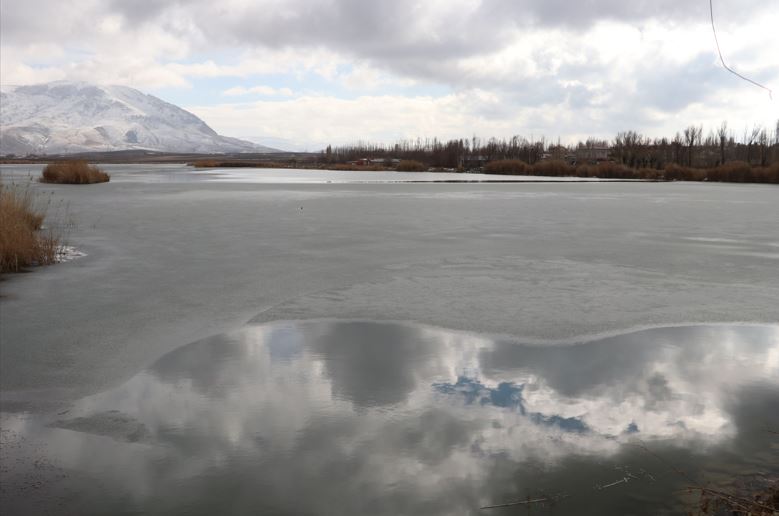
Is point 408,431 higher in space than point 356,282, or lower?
lower

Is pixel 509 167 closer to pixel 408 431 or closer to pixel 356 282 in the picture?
pixel 356 282

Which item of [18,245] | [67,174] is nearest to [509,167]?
[67,174]

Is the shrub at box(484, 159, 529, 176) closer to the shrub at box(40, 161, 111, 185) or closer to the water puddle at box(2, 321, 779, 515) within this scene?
the shrub at box(40, 161, 111, 185)

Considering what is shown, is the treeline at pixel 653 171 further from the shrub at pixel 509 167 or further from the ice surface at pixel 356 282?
the ice surface at pixel 356 282

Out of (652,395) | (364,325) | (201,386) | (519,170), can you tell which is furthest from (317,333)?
(519,170)

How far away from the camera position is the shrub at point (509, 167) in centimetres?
5525

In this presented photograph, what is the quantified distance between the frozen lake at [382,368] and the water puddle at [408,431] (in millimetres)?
16

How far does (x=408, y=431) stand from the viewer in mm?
3648

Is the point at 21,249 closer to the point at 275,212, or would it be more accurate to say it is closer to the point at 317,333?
the point at 317,333

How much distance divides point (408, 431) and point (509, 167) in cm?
5498

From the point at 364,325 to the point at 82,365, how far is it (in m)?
2.32

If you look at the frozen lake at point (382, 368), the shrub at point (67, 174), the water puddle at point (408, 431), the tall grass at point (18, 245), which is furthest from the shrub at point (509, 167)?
the water puddle at point (408, 431)

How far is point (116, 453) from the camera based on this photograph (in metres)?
3.42

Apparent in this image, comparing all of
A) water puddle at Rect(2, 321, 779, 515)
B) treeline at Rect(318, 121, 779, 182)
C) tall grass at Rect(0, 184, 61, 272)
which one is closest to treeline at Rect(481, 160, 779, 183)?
treeline at Rect(318, 121, 779, 182)
